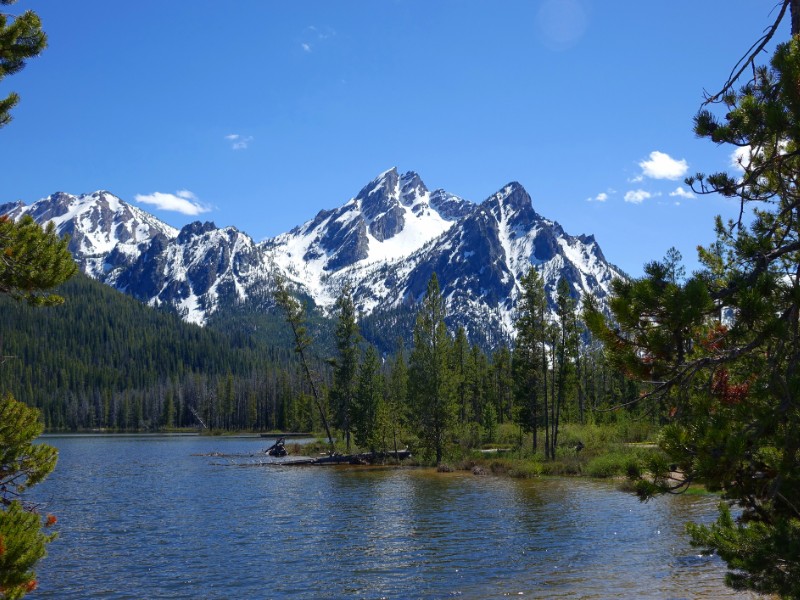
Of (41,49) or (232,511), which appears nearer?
(41,49)

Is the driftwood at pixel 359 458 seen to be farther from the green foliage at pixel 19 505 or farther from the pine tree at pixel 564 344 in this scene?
the green foliage at pixel 19 505

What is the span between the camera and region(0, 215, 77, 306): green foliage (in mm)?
11359

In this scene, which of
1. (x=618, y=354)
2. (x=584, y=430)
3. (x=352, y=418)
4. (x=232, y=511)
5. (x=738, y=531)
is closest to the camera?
(x=618, y=354)

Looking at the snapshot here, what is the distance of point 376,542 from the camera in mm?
25688

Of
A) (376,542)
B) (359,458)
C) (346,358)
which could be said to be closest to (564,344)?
(359,458)

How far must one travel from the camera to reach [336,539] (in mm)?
26375

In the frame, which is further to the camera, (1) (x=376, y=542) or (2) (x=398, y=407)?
(2) (x=398, y=407)

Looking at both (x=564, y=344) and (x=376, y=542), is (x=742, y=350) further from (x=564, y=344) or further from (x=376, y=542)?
(x=564, y=344)

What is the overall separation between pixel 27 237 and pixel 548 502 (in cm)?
2931

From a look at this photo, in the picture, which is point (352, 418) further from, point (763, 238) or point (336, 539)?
point (763, 238)

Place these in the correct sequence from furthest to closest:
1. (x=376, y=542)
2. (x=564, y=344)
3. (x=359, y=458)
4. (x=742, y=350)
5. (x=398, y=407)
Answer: (x=398, y=407)
(x=359, y=458)
(x=564, y=344)
(x=376, y=542)
(x=742, y=350)

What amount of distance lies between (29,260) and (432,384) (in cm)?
4688

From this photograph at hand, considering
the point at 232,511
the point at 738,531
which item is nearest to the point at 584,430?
the point at 232,511

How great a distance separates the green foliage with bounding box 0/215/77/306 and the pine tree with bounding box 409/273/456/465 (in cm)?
4542
